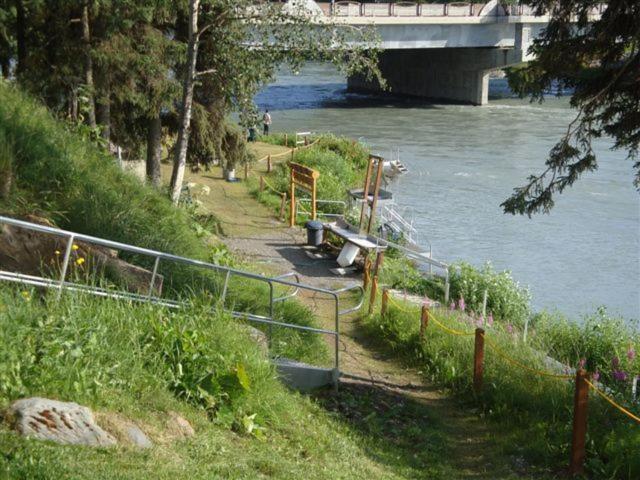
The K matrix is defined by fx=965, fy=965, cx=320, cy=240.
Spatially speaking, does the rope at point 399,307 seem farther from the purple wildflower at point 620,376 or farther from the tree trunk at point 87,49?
the tree trunk at point 87,49

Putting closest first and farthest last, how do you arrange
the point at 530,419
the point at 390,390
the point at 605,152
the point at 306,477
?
the point at 306,477, the point at 530,419, the point at 390,390, the point at 605,152

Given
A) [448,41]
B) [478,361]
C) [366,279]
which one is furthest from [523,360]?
[448,41]

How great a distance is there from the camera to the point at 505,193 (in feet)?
120

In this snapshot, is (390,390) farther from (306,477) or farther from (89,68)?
(89,68)

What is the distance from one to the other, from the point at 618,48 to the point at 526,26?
51885 mm

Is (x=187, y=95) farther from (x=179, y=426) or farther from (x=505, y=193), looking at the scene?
(x=505, y=193)

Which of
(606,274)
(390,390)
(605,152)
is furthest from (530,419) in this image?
(605,152)

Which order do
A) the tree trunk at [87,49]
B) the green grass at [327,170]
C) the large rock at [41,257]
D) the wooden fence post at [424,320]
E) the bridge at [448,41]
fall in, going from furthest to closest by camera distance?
the bridge at [448,41], the green grass at [327,170], the tree trunk at [87,49], the wooden fence post at [424,320], the large rock at [41,257]

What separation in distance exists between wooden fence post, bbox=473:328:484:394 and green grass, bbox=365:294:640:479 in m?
0.10

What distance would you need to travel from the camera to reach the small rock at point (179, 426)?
23.5 ft

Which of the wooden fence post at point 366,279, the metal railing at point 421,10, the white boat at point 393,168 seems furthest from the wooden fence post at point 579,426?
the metal railing at point 421,10

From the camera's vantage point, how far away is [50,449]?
5902mm

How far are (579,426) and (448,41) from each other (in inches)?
2154

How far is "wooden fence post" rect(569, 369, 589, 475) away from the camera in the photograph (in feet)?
30.1
